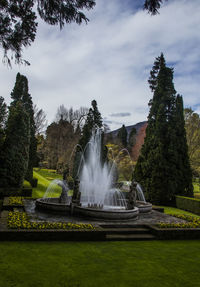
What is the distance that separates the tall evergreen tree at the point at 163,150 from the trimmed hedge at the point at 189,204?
4.13 feet

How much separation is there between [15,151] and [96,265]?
14.4 m

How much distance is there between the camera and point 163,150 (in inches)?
825

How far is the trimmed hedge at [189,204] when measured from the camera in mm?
16438

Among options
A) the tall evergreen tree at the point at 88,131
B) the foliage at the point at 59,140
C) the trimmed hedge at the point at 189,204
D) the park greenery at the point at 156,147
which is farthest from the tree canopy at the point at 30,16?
the foliage at the point at 59,140

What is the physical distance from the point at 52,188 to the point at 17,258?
20.7 metres

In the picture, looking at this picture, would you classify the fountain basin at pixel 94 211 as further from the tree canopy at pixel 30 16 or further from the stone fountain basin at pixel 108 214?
the tree canopy at pixel 30 16

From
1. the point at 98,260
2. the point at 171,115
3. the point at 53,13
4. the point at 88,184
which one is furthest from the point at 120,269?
the point at 171,115

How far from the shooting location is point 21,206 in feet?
38.3

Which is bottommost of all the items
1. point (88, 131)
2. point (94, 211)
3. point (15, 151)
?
point (94, 211)

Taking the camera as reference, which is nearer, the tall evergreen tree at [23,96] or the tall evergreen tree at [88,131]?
the tall evergreen tree at [23,96]

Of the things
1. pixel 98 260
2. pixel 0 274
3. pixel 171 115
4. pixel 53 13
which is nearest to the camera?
pixel 0 274

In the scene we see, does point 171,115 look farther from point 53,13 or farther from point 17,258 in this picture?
point 17,258

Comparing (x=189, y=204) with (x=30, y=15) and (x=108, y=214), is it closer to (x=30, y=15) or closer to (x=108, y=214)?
(x=108, y=214)

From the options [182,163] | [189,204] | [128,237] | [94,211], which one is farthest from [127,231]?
[182,163]
